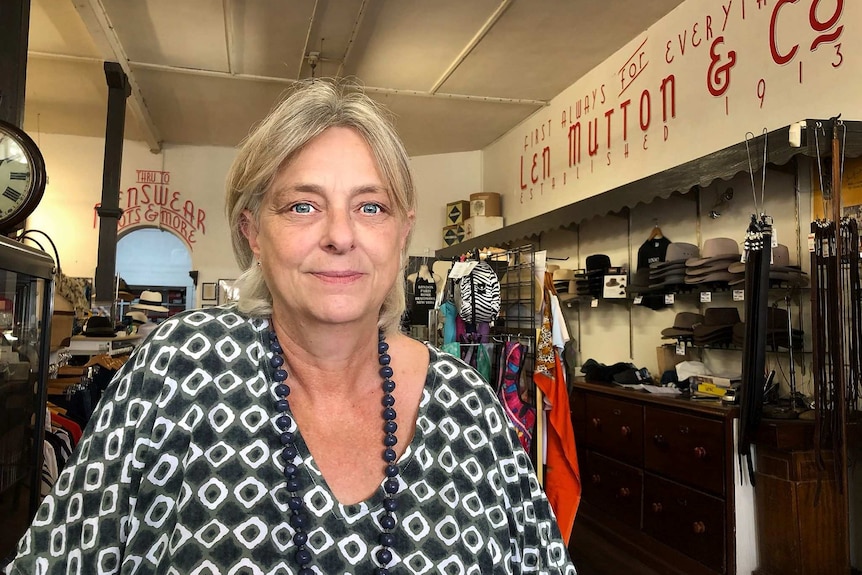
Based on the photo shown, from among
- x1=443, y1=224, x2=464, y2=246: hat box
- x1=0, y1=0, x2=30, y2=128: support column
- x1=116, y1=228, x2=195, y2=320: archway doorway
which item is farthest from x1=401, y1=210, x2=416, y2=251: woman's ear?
x1=116, y1=228, x2=195, y2=320: archway doorway

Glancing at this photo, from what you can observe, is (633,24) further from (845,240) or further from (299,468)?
(299,468)

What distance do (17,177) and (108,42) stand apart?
3672 mm

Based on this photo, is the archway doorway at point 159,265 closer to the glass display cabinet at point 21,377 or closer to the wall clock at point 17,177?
the wall clock at point 17,177

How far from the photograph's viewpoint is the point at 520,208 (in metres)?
7.05

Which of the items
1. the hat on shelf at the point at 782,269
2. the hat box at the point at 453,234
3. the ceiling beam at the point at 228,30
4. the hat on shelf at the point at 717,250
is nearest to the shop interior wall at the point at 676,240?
the hat on shelf at the point at 782,269

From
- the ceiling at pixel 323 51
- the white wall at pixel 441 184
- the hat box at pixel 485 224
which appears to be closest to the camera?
the ceiling at pixel 323 51

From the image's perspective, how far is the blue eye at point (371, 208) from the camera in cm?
106

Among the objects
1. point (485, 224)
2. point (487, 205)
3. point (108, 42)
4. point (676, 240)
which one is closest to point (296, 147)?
point (676, 240)

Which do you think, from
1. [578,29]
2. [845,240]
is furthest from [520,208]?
[845,240]

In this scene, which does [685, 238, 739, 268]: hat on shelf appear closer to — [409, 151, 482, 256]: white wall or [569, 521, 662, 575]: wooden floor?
[569, 521, 662, 575]: wooden floor

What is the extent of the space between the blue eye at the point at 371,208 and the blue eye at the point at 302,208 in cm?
9

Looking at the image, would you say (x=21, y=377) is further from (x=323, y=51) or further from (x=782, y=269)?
(x=323, y=51)

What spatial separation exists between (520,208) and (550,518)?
6.11 metres

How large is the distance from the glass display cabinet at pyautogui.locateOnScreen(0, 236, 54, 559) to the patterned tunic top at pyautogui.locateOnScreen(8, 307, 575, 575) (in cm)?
82
